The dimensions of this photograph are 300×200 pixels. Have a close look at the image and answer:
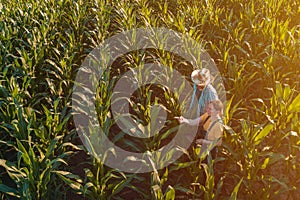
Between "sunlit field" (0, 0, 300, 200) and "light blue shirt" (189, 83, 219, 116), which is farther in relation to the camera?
"light blue shirt" (189, 83, 219, 116)

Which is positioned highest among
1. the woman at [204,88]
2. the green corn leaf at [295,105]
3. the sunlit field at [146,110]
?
the woman at [204,88]

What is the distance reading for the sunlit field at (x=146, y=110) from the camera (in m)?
2.82

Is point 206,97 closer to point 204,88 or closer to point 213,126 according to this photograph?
point 204,88

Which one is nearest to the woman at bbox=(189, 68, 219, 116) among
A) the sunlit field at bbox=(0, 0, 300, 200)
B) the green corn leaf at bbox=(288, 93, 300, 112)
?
the sunlit field at bbox=(0, 0, 300, 200)

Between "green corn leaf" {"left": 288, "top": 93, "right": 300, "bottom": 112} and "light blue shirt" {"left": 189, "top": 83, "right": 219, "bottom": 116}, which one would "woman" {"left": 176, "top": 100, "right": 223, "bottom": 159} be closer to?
"light blue shirt" {"left": 189, "top": 83, "right": 219, "bottom": 116}

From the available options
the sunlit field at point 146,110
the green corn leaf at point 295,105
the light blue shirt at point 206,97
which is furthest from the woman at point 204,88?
the green corn leaf at point 295,105

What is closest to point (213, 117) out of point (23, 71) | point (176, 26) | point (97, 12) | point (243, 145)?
point (243, 145)

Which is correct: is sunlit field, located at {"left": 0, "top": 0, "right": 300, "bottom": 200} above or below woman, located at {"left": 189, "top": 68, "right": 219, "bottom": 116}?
below

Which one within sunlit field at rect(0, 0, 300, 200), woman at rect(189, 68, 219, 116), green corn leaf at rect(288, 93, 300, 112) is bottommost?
sunlit field at rect(0, 0, 300, 200)

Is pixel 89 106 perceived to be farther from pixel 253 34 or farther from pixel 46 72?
pixel 253 34

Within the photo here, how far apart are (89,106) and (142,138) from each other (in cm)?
64

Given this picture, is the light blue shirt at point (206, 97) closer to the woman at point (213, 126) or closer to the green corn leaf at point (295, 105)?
the woman at point (213, 126)

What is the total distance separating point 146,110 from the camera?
11.4 ft

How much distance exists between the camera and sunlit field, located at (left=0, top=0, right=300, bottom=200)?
2.82m
